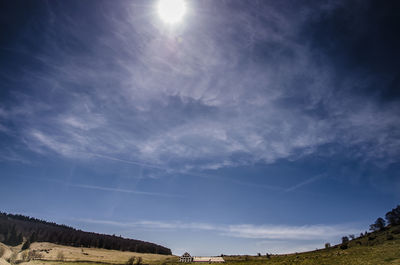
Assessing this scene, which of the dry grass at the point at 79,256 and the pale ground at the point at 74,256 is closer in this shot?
the dry grass at the point at 79,256

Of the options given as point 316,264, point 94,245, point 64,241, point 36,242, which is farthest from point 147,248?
point 316,264

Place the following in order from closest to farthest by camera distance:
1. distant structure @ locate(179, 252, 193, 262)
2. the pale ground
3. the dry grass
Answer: the dry grass, the pale ground, distant structure @ locate(179, 252, 193, 262)

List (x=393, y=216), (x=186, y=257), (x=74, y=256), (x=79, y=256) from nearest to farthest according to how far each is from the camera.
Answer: (x=393, y=216)
(x=74, y=256)
(x=79, y=256)
(x=186, y=257)

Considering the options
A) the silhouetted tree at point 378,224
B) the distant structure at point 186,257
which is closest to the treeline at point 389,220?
the silhouetted tree at point 378,224

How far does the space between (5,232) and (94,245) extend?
57.6 metres

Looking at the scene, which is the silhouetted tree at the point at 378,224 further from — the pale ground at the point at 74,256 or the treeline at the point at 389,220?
the pale ground at the point at 74,256

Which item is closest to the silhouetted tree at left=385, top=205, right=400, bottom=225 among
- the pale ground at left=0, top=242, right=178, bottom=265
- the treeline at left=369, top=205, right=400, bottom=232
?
the treeline at left=369, top=205, right=400, bottom=232

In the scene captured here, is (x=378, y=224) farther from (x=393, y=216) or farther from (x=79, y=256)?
(x=79, y=256)

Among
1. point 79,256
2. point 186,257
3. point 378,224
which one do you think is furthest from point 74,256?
point 378,224

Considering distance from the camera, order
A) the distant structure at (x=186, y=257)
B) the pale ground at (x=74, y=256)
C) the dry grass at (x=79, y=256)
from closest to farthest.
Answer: the dry grass at (x=79, y=256) → the pale ground at (x=74, y=256) → the distant structure at (x=186, y=257)

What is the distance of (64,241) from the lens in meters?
160

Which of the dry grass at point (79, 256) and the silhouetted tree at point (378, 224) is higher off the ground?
the silhouetted tree at point (378, 224)

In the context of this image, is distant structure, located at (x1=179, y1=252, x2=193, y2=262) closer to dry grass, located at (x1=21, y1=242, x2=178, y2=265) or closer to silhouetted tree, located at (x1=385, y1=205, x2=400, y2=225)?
dry grass, located at (x1=21, y1=242, x2=178, y2=265)

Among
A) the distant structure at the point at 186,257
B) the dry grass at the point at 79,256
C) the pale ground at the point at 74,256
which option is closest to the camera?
the dry grass at the point at 79,256
